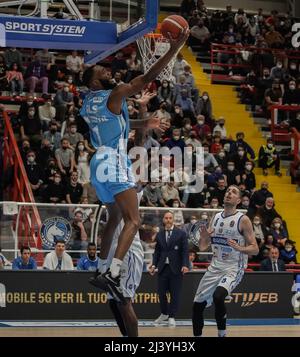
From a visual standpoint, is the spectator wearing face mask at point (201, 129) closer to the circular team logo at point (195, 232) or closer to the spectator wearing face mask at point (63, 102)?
the spectator wearing face mask at point (63, 102)

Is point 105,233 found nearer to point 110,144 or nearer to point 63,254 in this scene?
point 110,144

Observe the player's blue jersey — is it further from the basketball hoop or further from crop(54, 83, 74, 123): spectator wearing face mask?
crop(54, 83, 74, 123): spectator wearing face mask

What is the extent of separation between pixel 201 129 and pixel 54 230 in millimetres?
8266

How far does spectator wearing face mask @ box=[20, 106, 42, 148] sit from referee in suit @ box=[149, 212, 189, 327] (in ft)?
20.3

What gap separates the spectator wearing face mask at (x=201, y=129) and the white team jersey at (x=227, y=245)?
1161 cm

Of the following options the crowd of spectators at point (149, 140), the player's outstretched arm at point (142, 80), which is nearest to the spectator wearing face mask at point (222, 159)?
the crowd of spectators at point (149, 140)

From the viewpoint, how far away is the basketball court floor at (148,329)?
565 inches

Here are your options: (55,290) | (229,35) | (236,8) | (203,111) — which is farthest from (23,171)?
(236,8)

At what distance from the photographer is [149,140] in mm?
22750

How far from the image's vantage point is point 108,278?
948 cm

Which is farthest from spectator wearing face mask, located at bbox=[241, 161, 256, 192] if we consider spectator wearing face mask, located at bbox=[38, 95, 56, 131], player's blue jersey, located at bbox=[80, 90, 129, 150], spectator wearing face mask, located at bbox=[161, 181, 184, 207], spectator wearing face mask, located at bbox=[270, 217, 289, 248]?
player's blue jersey, located at bbox=[80, 90, 129, 150]

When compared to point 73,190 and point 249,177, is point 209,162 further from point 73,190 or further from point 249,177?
point 73,190

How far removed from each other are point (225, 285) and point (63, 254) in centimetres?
550

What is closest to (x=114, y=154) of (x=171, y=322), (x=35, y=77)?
(x=171, y=322)
